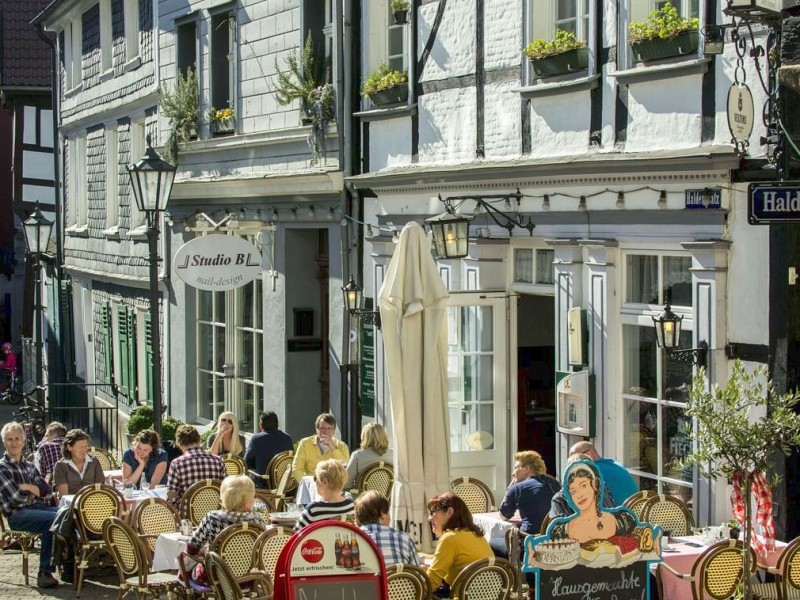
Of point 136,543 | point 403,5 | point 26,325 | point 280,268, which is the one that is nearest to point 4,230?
point 26,325

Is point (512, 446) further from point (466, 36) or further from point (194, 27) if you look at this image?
point (194, 27)

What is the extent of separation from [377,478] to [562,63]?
4024 millimetres

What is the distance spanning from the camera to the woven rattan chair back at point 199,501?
37.4 feet

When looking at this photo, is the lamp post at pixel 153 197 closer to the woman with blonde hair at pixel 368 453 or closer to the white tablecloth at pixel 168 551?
the woman with blonde hair at pixel 368 453

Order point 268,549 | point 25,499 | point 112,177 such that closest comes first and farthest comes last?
point 268,549, point 25,499, point 112,177

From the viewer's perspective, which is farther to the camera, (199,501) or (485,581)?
(199,501)

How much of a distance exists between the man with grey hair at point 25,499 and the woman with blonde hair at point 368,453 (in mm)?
2547

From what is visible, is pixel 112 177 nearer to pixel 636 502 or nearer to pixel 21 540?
pixel 21 540

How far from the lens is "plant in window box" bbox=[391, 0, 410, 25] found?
50.3ft

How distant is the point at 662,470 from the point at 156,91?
41.3 ft

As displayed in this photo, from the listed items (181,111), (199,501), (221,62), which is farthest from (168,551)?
(181,111)

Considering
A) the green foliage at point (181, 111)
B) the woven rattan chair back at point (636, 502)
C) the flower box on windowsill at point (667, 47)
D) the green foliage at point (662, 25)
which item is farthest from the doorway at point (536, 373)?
the green foliage at point (181, 111)

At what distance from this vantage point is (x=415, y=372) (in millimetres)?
10594

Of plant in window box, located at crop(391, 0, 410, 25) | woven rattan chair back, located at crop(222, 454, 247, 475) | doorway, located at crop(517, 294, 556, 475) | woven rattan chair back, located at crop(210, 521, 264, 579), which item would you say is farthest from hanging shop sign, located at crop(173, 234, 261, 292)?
woven rattan chair back, located at crop(210, 521, 264, 579)
